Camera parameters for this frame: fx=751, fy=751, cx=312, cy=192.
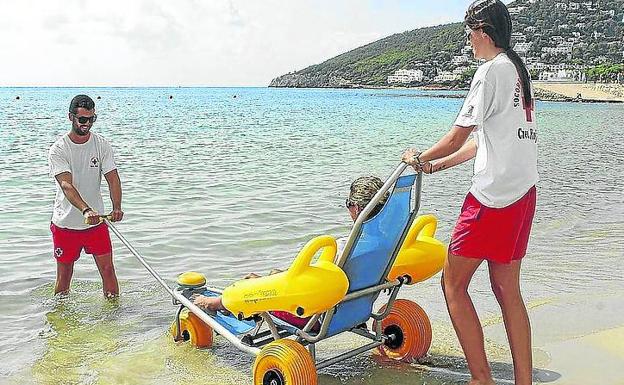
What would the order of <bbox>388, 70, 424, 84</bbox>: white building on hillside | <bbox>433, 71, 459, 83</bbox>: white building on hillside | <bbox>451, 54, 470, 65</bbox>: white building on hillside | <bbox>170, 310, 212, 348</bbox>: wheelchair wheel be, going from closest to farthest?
<bbox>170, 310, 212, 348</bbox>: wheelchair wheel < <bbox>451, 54, 470, 65</bbox>: white building on hillside < <bbox>433, 71, 459, 83</bbox>: white building on hillside < <bbox>388, 70, 424, 84</bbox>: white building on hillside

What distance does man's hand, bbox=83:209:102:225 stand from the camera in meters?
5.46

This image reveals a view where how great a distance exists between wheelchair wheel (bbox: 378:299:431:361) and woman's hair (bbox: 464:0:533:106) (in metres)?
1.68

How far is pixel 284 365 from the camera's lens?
13.3ft

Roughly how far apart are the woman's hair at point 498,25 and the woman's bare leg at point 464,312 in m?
0.96

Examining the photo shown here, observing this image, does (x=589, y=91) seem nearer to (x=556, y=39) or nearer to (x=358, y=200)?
(x=556, y=39)

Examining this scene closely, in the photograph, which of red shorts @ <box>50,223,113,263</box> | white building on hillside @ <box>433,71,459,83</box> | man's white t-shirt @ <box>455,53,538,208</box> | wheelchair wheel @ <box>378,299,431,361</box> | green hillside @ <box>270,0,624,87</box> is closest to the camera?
man's white t-shirt @ <box>455,53,538,208</box>

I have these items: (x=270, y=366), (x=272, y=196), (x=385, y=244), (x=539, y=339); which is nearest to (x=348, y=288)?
(x=385, y=244)

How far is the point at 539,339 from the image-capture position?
209 inches

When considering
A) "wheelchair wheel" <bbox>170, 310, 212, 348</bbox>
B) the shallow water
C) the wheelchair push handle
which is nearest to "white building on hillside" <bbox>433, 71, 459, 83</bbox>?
the shallow water

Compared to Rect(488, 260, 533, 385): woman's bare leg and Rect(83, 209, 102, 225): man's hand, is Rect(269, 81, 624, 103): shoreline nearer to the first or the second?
Rect(83, 209, 102, 225): man's hand

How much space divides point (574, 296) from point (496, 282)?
2.74 metres

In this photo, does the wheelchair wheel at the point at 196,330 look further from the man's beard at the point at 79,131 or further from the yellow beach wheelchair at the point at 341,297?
the man's beard at the point at 79,131

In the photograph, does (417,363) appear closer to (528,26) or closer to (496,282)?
(496,282)

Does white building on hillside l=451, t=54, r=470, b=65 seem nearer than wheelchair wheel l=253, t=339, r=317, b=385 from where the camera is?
No
